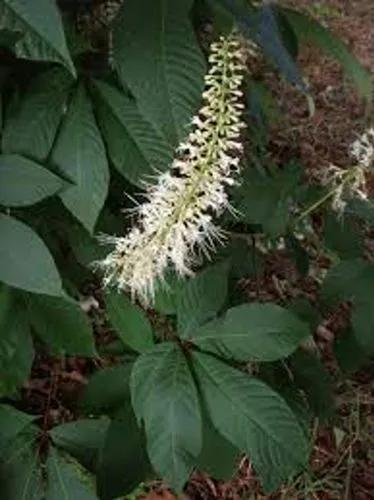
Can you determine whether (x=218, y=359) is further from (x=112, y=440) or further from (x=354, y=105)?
(x=354, y=105)

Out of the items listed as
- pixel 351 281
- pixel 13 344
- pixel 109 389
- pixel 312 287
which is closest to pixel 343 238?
pixel 351 281

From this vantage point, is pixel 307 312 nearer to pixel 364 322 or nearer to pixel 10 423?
pixel 364 322

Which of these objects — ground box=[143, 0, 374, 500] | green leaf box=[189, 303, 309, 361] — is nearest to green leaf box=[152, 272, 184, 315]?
green leaf box=[189, 303, 309, 361]

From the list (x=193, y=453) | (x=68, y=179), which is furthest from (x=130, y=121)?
(x=193, y=453)

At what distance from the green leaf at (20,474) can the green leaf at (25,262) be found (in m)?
0.42

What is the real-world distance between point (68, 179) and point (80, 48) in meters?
0.23

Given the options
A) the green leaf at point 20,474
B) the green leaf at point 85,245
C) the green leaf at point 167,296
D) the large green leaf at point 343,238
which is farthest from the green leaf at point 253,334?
the large green leaf at point 343,238

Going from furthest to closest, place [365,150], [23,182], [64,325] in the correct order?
[365,150] → [64,325] → [23,182]

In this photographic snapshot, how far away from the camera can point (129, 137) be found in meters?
1.35

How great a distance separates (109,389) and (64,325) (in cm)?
18

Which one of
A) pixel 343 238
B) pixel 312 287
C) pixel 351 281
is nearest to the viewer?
pixel 351 281

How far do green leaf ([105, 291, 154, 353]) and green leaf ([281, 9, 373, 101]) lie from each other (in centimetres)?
55

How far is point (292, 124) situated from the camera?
5.13 metres

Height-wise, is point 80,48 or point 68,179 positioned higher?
point 80,48
